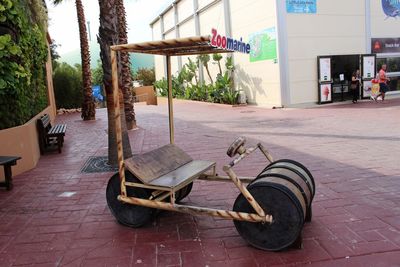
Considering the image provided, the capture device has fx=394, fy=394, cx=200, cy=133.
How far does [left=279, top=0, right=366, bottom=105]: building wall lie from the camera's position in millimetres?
16375

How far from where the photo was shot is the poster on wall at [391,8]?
17.9m

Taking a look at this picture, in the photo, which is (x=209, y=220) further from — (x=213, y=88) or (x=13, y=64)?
(x=213, y=88)

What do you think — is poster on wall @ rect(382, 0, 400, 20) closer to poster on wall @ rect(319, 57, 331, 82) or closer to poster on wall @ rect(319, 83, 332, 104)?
poster on wall @ rect(319, 57, 331, 82)

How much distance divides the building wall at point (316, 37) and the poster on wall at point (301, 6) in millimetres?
168

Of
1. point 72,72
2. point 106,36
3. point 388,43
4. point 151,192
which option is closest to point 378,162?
point 151,192

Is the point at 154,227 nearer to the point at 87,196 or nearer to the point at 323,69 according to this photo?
the point at 87,196

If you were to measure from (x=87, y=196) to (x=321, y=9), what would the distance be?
47.1 feet

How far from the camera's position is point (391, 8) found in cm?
1808

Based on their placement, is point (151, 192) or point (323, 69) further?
point (323, 69)

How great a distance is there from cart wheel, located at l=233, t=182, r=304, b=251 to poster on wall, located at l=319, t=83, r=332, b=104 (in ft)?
46.7

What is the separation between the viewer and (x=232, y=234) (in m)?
3.96

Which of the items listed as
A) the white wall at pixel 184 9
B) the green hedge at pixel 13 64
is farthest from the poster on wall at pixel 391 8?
the green hedge at pixel 13 64

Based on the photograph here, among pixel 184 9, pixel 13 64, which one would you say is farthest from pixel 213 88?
pixel 13 64

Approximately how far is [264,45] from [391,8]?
20.5 ft
